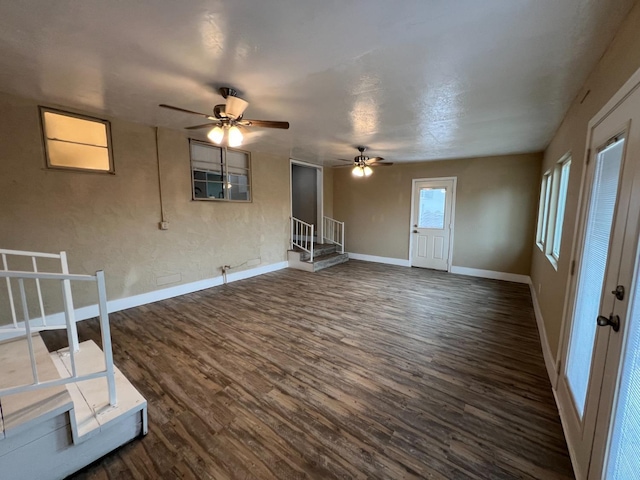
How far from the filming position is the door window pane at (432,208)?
615 cm

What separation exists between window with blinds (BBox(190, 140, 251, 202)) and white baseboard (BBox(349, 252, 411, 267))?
345cm

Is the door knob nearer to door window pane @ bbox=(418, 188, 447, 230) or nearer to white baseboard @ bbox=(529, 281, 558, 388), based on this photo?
white baseboard @ bbox=(529, 281, 558, 388)

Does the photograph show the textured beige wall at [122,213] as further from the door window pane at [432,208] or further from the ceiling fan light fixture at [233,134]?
the door window pane at [432,208]

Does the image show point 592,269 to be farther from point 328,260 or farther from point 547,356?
point 328,260

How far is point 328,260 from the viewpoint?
650 centimetres

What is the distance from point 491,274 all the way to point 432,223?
1619 mm

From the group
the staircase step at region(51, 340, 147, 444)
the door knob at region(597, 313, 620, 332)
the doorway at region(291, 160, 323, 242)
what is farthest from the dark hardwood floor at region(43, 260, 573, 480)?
the doorway at region(291, 160, 323, 242)

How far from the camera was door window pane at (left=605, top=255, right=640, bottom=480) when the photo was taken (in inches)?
39.5

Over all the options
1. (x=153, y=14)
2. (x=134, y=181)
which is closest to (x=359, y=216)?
(x=134, y=181)

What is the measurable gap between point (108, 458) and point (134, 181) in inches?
130

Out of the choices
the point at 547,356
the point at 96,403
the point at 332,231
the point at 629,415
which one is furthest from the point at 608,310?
the point at 332,231

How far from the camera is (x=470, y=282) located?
532 cm

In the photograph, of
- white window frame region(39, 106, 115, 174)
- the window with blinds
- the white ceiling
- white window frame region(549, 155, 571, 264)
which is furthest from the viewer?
the window with blinds

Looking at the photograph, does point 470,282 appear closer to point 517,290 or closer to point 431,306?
point 517,290
